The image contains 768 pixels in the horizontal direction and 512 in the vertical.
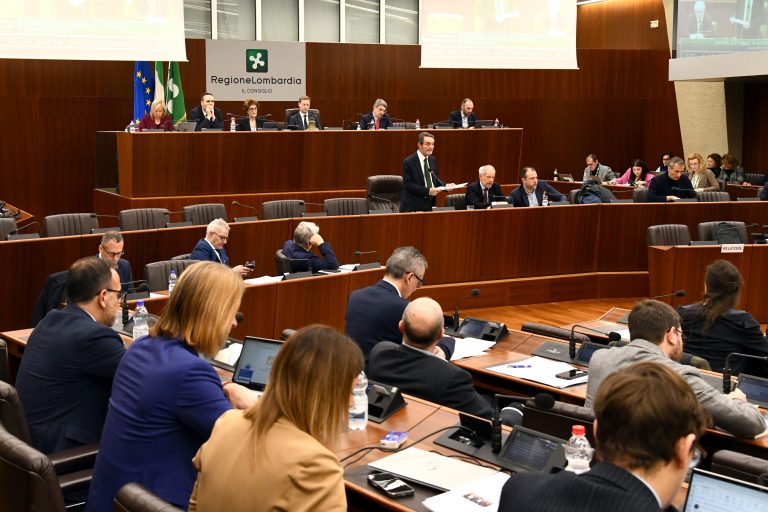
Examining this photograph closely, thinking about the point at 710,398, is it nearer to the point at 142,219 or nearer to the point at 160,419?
the point at 160,419

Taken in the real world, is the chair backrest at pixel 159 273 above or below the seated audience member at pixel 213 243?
below

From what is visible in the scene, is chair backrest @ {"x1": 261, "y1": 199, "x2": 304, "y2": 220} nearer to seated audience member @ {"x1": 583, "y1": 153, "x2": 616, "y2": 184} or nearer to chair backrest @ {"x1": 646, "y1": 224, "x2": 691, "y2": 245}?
chair backrest @ {"x1": 646, "y1": 224, "x2": 691, "y2": 245}

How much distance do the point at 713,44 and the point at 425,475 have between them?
13.3 m

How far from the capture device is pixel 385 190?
10.7 meters

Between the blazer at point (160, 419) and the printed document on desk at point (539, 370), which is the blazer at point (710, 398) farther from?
the blazer at point (160, 419)

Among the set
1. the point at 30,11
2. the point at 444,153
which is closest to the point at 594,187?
the point at 444,153

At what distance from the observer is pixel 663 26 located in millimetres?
→ 17031

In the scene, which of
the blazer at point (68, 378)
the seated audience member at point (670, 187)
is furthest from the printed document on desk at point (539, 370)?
the seated audience member at point (670, 187)

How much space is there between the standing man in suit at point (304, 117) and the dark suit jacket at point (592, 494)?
10.3 m

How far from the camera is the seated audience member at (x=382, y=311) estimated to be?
4.78m

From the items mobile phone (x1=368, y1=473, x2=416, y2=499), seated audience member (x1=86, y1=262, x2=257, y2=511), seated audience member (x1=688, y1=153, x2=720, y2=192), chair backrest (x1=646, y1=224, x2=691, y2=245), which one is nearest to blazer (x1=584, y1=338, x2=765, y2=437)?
mobile phone (x1=368, y1=473, x2=416, y2=499)

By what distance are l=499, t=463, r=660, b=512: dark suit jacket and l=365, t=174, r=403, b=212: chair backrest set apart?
8.36 metres

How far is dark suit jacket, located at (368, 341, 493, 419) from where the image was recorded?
3.85 meters

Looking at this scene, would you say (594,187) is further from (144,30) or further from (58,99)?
(58,99)
